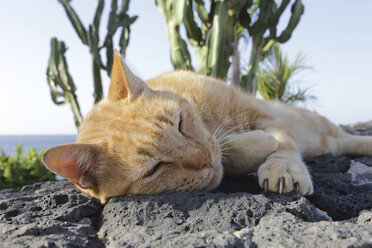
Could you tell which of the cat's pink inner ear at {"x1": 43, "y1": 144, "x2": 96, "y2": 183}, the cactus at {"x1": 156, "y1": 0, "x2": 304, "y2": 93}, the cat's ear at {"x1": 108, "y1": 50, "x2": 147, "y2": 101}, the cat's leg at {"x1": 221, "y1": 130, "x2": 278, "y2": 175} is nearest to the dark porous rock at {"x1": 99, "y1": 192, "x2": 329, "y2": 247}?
the cat's pink inner ear at {"x1": 43, "y1": 144, "x2": 96, "y2": 183}

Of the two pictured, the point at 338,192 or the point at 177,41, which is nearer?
the point at 338,192

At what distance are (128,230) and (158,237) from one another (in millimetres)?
186

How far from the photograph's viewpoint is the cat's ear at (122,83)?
1558 millimetres

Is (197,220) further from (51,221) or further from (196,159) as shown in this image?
(51,221)

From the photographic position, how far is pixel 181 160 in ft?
4.59

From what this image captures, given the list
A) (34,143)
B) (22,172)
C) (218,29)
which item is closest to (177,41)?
(218,29)

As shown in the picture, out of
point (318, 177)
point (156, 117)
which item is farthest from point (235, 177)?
point (156, 117)

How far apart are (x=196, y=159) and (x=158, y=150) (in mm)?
172

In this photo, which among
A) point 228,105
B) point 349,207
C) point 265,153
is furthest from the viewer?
point 228,105

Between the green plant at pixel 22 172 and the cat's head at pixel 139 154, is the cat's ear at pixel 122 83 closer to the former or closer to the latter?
the cat's head at pixel 139 154

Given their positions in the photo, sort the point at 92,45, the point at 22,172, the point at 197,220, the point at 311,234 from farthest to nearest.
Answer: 1. the point at 92,45
2. the point at 22,172
3. the point at 197,220
4. the point at 311,234

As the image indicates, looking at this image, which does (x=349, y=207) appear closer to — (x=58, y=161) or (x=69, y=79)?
(x=58, y=161)

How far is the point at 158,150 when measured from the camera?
1.40m

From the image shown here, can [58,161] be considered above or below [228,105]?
below
